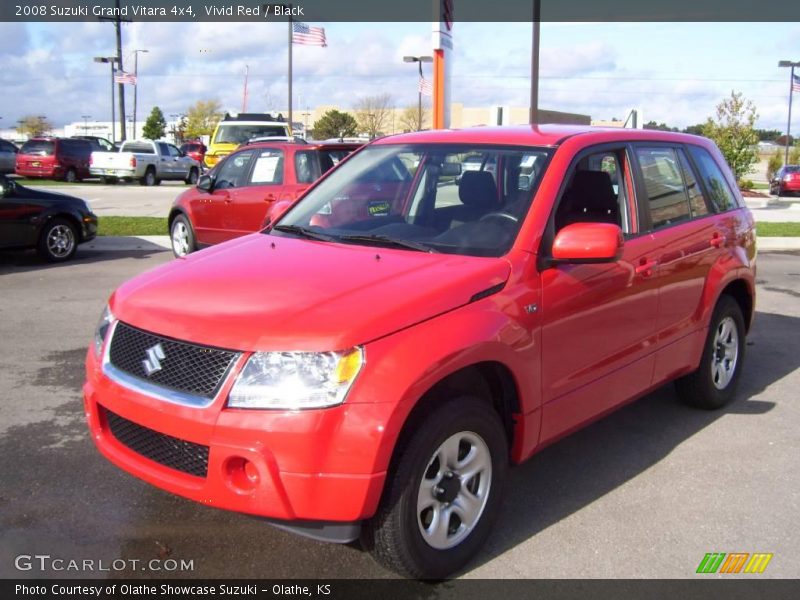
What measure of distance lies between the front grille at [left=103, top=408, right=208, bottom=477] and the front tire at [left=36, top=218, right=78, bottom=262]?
8.93 meters

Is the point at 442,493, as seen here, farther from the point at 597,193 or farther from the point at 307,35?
the point at 307,35

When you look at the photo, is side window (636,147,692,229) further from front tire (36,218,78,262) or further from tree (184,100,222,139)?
tree (184,100,222,139)

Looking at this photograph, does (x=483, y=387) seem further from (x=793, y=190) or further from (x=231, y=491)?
(x=793, y=190)

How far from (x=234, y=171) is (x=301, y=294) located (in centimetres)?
831

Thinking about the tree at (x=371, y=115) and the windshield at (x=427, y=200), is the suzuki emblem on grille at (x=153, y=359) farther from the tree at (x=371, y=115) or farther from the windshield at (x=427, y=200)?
the tree at (x=371, y=115)

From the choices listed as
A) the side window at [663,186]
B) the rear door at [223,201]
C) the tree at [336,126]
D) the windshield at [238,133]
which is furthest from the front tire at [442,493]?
the tree at [336,126]

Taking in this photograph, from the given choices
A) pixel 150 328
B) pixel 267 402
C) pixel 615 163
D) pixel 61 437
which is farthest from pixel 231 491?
pixel 615 163

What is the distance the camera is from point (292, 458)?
282 cm

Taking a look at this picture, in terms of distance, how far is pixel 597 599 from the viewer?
3.18 metres

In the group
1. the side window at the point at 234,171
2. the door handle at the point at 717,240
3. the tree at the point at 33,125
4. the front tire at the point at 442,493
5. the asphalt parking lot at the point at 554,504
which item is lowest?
the asphalt parking lot at the point at 554,504

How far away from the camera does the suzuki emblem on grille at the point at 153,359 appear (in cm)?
312

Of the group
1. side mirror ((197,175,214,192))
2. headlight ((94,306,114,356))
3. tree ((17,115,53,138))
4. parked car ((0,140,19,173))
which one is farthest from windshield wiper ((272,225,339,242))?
tree ((17,115,53,138))

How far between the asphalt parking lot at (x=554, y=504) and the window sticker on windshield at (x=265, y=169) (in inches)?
202

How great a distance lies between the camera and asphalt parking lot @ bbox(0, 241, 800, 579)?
3.45m
